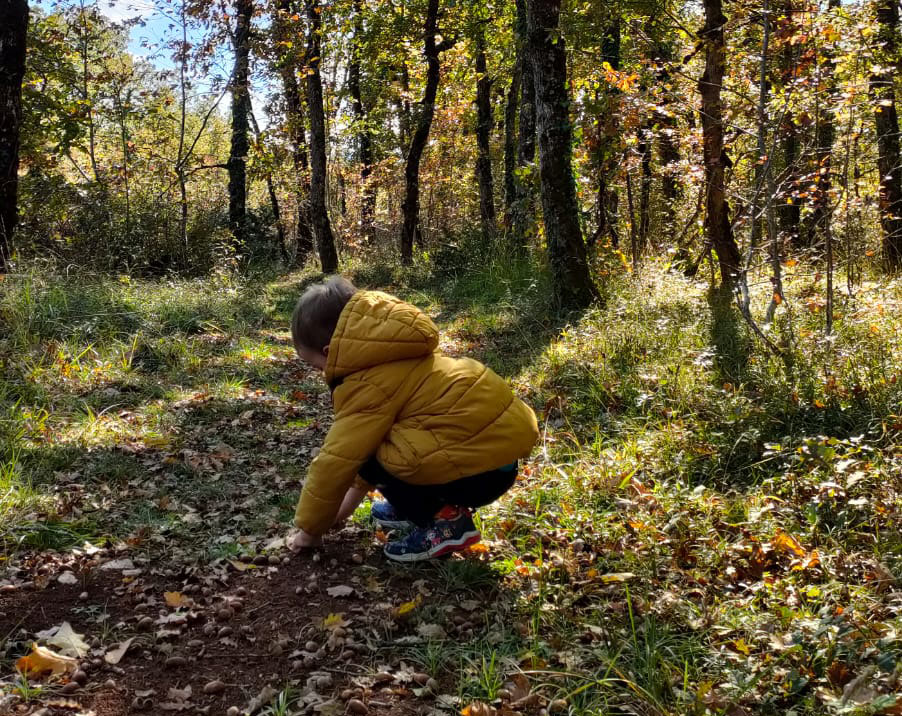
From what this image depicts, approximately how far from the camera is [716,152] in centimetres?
695

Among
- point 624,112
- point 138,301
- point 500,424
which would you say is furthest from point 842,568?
point 138,301

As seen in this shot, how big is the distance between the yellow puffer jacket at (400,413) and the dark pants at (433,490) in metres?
0.09

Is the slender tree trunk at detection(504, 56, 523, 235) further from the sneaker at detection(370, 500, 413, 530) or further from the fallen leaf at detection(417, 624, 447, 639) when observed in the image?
the fallen leaf at detection(417, 624, 447, 639)

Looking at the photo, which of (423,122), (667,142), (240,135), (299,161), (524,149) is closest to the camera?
(667,142)

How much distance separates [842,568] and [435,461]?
1.79 m

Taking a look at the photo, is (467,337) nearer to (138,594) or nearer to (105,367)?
(105,367)

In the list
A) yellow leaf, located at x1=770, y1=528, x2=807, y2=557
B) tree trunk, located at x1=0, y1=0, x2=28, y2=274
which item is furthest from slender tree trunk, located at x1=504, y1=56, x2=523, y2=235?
yellow leaf, located at x1=770, y1=528, x2=807, y2=557

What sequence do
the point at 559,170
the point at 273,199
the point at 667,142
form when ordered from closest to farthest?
the point at 559,170 → the point at 667,142 → the point at 273,199

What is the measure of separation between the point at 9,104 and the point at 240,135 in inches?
382

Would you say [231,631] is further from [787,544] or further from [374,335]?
[787,544]

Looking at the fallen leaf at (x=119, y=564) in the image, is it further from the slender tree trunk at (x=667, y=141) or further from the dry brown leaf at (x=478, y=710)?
the slender tree trunk at (x=667, y=141)

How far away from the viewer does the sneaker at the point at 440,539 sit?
319 centimetres

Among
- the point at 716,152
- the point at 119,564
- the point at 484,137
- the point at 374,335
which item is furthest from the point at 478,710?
the point at 484,137

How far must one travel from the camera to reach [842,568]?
9.00ft
